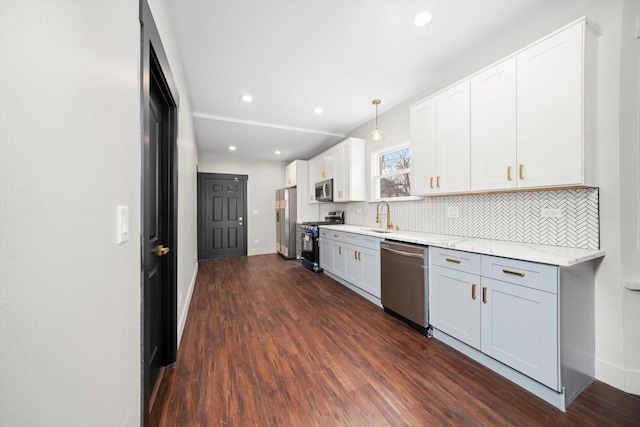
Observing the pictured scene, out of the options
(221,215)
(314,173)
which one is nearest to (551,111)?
(314,173)

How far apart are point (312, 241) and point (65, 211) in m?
4.06

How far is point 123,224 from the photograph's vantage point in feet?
2.78

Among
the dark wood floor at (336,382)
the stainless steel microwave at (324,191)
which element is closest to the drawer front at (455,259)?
the dark wood floor at (336,382)

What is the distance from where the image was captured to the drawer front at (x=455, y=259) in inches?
73.9

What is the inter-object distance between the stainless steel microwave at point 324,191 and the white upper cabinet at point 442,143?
2056 mm

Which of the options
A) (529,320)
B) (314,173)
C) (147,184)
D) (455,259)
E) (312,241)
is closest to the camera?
(147,184)

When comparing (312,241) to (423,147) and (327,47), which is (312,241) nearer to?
(423,147)

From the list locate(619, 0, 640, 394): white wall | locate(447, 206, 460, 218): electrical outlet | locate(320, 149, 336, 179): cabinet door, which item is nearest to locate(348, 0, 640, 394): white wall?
locate(619, 0, 640, 394): white wall

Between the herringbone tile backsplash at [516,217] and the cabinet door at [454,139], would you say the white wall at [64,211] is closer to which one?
the cabinet door at [454,139]

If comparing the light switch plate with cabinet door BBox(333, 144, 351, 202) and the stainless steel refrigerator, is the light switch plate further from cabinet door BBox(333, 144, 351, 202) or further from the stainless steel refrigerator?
the stainless steel refrigerator

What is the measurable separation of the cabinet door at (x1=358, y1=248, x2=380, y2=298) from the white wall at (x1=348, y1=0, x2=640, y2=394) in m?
1.78

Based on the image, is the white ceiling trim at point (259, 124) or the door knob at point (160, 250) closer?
the door knob at point (160, 250)

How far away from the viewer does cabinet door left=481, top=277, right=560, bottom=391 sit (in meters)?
1.46

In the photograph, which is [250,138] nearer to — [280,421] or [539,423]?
[280,421]
